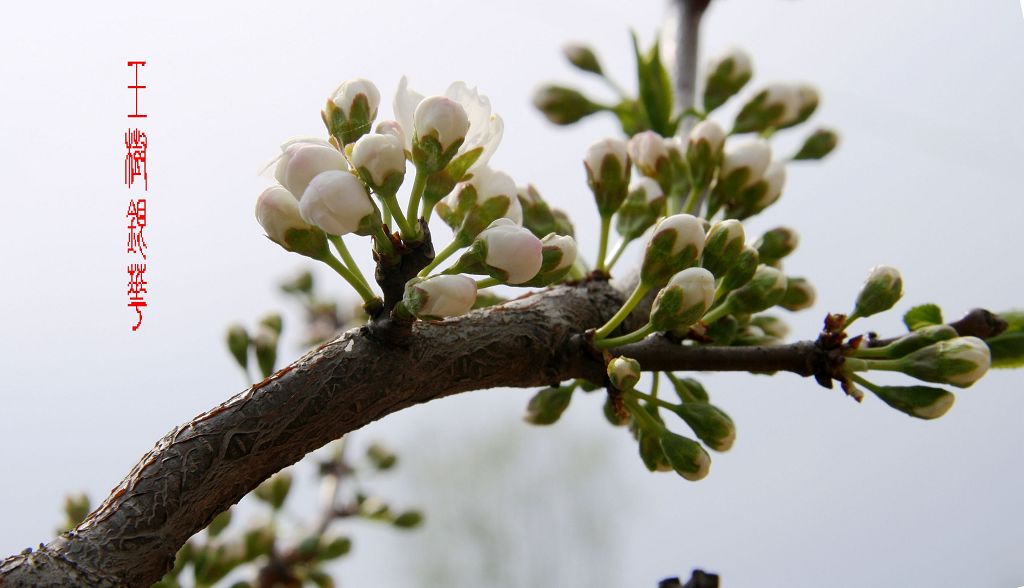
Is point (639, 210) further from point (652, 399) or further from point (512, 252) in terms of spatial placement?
point (512, 252)

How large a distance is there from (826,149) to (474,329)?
98cm

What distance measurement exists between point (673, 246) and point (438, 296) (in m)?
0.28

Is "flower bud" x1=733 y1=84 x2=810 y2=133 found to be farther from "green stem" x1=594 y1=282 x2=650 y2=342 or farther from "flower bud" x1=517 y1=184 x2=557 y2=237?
"green stem" x1=594 y1=282 x2=650 y2=342

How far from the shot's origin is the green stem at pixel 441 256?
30.6 inches

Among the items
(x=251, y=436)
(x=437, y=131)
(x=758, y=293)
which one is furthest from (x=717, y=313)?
(x=251, y=436)

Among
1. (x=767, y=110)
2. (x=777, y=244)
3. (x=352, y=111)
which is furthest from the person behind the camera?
(x=767, y=110)

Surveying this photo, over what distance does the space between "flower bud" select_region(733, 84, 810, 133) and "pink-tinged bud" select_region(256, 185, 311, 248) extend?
2.92 feet

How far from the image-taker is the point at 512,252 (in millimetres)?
765

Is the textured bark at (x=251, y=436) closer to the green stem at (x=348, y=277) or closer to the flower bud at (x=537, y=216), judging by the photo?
the green stem at (x=348, y=277)

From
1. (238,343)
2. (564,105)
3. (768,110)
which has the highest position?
(564,105)

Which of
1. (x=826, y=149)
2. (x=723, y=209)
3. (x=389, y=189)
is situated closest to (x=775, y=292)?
(x=723, y=209)

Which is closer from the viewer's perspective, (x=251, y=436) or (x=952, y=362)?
(x=251, y=436)

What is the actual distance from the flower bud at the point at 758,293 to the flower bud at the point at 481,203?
0.27 metres

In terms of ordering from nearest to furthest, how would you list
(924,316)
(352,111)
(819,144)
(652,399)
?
(352,111) → (652,399) → (924,316) → (819,144)
